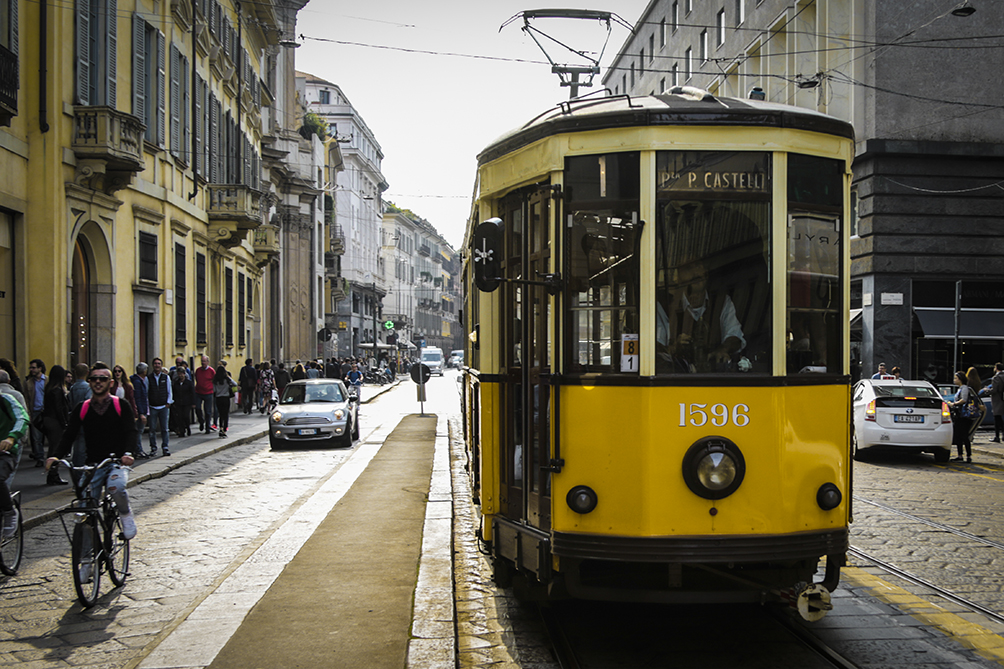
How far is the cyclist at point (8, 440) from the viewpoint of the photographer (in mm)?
7898

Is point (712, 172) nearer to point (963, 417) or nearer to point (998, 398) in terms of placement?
point (963, 417)

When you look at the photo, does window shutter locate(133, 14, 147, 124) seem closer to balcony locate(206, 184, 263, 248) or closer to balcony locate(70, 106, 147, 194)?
balcony locate(70, 106, 147, 194)

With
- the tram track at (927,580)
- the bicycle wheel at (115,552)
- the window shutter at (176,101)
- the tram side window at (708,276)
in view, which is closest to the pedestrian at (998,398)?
the tram track at (927,580)

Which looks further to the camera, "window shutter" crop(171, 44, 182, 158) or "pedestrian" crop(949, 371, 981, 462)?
"window shutter" crop(171, 44, 182, 158)

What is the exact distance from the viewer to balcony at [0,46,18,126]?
14.6 metres

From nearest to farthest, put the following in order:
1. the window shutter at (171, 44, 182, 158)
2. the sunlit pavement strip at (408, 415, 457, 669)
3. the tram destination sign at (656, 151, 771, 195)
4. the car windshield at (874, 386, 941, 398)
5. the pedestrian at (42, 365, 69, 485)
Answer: the tram destination sign at (656, 151, 771, 195), the sunlit pavement strip at (408, 415, 457, 669), the pedestrian at (42, 365, 69, 485), the car windshield at (874, 386, 941, 398), the window shutter at (171, 44, 182, 158)

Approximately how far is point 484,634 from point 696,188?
299cm

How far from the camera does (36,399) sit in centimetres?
1458

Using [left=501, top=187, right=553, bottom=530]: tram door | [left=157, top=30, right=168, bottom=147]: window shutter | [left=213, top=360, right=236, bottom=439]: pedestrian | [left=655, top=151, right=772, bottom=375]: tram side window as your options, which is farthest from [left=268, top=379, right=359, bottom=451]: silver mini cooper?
[left=655, top=151, right=772, bottom=375]: tram side window

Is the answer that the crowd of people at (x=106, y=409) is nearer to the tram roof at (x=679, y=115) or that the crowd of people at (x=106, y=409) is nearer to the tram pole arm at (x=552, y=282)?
the tram pole arm at (x=552, y=282)

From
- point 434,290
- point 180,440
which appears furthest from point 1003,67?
point 434,290

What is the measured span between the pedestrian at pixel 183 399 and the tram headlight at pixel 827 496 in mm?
16645

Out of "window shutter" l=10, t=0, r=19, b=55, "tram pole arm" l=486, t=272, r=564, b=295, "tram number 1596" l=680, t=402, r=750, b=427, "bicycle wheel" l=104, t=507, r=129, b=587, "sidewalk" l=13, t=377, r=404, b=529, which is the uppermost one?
"window shutter" l=10, t=0, r=19, b=55

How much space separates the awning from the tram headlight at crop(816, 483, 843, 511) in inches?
849
